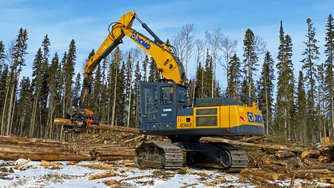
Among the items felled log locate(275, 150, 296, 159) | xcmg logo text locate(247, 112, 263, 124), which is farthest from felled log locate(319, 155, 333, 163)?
xcmg logo text locate(247, 112, 263, 124)

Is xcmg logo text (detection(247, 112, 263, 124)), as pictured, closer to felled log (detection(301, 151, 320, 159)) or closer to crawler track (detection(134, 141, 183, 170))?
crawler track (detection(134, 141, 183, 170))

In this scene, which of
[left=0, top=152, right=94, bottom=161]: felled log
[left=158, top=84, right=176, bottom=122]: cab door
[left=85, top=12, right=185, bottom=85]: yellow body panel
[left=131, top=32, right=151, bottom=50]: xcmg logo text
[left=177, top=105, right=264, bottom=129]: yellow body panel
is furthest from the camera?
[left=131, top=32, right=151, bottom=50]: xcmg logo text

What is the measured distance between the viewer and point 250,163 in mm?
14039

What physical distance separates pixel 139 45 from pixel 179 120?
504 cm

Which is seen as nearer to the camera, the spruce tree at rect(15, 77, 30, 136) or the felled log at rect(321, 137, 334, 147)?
the felled log at rect(321, 137, 334, 147)

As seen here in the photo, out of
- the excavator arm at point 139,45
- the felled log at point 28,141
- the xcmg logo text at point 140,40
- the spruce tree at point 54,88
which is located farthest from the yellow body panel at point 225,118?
the spruce tree at point 54,88

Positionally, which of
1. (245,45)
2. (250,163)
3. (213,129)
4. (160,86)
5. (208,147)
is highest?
(245,45)

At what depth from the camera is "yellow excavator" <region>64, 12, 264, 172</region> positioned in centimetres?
1019

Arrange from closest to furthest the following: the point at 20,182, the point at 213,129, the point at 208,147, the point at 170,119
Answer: the point at 20,182 → the point at 213,129 → the point at 170,119 → the point at 208,147

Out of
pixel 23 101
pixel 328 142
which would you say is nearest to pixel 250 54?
pixel 328 142

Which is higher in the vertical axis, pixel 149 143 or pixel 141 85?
pixel 141 85

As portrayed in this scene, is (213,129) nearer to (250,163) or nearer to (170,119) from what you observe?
(170,119)

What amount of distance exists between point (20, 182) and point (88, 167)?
438 centimetres

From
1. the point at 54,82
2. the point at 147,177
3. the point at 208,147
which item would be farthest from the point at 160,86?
the point at 54,82
